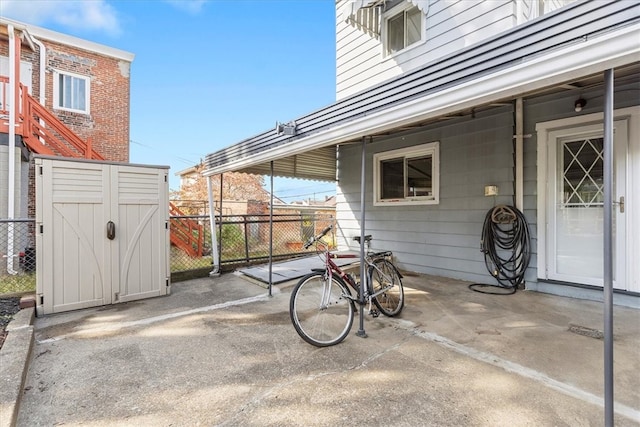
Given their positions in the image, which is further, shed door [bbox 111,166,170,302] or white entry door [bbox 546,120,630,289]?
shed door [bbox 111,166,170,302]

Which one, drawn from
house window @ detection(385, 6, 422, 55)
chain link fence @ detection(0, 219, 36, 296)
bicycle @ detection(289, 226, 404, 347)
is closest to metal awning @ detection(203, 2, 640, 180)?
bicycle @ detection(289, 226, 404, 347)

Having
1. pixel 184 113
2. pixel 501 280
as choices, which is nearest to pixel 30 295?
pixel 501 280

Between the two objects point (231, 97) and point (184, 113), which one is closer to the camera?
point (231, 97)

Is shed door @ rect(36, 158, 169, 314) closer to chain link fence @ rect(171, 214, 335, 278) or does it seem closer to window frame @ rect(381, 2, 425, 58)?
chain link fence @ rect(171, 214, 335, 278)

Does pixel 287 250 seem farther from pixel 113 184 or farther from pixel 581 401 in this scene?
pixel 581 401

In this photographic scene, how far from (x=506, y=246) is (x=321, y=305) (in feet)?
9.69

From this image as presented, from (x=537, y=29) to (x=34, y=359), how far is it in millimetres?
4288

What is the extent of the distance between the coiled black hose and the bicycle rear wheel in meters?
1.43

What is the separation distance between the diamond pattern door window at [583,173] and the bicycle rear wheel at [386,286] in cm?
238

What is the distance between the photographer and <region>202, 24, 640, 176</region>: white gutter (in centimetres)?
153

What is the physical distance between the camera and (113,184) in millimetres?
3936

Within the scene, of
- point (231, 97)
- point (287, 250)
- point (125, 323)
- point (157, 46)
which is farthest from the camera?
point (231, 97)

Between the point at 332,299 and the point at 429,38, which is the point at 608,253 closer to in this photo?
the point at 332,299

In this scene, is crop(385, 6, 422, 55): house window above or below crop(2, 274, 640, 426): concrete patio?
above
